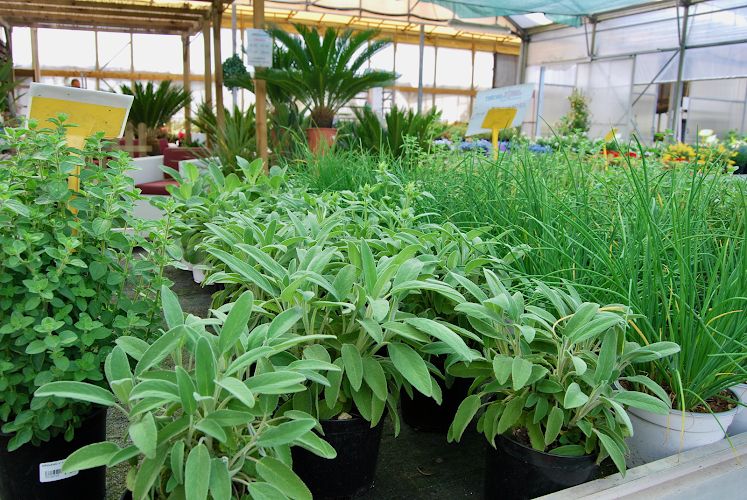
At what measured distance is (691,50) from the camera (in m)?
9.91

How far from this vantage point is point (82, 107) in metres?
1.59

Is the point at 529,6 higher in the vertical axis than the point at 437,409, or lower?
higher

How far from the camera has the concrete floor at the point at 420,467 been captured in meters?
1.25

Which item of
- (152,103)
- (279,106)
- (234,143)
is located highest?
(152,103)

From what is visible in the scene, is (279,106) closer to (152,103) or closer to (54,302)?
(152,103)

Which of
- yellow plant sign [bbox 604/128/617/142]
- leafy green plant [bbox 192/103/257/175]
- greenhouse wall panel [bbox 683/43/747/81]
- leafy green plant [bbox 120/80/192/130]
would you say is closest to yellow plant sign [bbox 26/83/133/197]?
yellow plant sign [bbox 604/128/617/142]

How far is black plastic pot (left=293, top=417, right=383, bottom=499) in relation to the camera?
1.12 metres

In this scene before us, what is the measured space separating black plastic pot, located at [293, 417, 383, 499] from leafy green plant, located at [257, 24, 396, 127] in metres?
4.04

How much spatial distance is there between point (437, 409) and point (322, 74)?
391cm

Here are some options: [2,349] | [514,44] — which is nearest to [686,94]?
[514,44]

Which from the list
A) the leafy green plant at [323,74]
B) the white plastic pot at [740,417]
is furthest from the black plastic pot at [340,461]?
the leafy green plant at [323,74]

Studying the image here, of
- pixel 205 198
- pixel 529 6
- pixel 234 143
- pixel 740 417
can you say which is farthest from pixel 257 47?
pixel 529 6

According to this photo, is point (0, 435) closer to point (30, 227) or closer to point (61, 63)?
point (30, 227)

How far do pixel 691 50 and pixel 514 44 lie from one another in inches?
328
